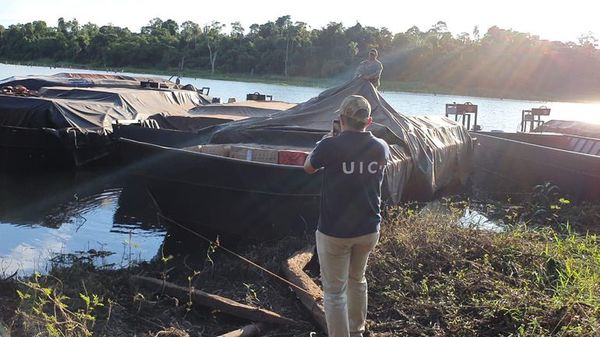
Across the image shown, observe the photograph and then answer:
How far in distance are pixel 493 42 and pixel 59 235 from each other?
88.6 metres

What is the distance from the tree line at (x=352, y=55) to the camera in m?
78.6

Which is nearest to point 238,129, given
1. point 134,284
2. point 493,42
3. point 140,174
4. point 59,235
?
point 140,174

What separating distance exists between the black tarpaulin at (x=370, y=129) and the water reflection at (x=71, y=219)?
87.9 inches

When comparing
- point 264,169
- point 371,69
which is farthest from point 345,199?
point 371,69

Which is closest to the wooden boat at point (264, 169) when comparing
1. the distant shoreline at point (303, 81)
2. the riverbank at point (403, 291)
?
the riverbank at point (403, 291)

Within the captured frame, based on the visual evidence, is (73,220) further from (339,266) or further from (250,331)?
(339,266)

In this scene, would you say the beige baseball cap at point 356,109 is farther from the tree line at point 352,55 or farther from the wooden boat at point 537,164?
the tree line at point 352,55

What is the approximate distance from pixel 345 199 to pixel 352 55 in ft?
269

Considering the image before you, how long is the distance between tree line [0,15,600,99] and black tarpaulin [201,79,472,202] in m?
66.4

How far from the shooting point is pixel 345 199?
14.1ft

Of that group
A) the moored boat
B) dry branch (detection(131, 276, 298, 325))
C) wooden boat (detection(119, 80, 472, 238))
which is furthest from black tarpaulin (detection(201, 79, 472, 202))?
dry branch (detection(131, 276, 298, 325))

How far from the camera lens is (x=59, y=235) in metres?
9.91

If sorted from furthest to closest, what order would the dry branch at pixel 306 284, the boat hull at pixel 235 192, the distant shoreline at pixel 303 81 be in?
the distant shoreline at pixel 303 81 → the boat hull at pixel 235 192 → the dry branch at pixel 306 284

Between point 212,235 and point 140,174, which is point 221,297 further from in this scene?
point 140,174
